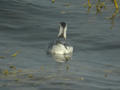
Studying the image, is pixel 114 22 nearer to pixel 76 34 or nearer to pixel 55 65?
pixel 76 34

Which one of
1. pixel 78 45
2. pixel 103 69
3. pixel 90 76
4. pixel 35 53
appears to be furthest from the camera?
pixel 78 45

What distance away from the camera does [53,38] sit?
66.3ft

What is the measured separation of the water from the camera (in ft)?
40.0

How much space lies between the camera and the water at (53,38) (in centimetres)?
1220

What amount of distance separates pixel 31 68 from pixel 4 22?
28.5 feet

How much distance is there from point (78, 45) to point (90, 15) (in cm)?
419

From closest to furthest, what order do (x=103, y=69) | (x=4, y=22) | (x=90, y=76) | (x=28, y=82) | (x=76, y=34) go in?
(x=28, y=82) → (x=90, y=76) → (x=103, y=69) → (x=76, y=34) → (x=4, y=22)

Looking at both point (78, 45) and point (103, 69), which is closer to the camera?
point (103, 69)

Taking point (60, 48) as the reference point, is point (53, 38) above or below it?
below

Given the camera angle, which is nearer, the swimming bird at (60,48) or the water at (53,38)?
the water at (53,38)

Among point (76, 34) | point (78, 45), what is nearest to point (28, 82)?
point (78, 45)

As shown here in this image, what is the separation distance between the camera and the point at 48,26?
21.5 meters

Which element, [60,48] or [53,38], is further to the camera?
[53,38]

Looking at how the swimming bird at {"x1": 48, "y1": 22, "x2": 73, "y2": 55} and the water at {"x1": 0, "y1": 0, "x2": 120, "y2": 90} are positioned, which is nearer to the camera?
the water at {"x1": 0, "y1": 0, "x2": 120, "y2": 90}
